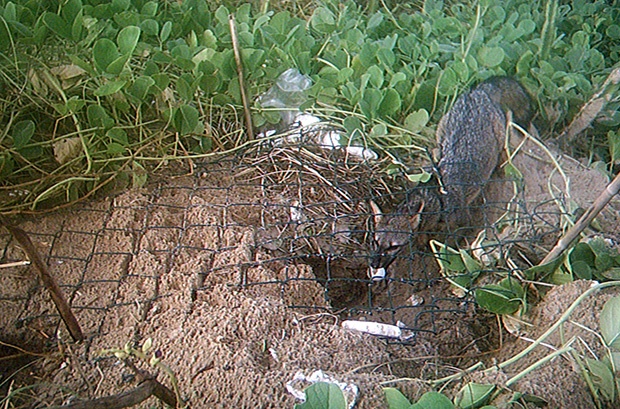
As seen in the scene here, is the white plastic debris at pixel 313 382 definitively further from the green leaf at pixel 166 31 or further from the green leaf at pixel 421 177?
the green leaf at pixel 166 31

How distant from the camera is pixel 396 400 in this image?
1024 millimetres

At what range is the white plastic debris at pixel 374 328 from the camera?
1.41 m

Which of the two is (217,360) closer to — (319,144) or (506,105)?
(319,144)

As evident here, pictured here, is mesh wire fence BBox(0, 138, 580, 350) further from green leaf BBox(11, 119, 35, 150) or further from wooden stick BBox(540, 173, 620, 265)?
green leaf BBox(11, 119, 35, 150)

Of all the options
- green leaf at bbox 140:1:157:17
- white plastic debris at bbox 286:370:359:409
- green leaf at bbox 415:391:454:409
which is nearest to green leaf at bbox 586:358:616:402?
green leaf at bbox 415:391:454:409

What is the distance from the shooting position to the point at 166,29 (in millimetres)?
2006

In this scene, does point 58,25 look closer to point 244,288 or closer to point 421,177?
point 244,288

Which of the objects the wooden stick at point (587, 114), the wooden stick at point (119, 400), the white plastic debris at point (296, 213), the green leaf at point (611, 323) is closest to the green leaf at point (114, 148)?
the white plastic debris at point (296, 213)

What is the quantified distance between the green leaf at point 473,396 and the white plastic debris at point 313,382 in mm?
171

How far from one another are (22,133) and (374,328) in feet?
3.43

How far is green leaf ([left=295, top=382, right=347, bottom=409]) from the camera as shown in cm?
96

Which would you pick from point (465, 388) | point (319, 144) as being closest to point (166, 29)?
point (319, 144)

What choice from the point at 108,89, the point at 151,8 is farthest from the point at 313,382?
the point at 151,8

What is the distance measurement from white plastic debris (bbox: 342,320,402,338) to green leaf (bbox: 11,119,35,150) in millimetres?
967
